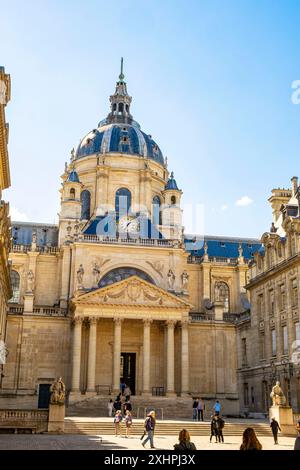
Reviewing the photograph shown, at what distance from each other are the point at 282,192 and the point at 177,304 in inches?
575

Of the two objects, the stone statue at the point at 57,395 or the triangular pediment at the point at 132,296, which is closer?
the stone statue at the point at 57,395

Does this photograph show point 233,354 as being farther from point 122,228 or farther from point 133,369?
point 122,228

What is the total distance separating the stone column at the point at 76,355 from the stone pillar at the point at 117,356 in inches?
132

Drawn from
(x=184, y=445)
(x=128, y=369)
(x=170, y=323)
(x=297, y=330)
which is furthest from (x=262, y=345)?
(x=184, y=445)

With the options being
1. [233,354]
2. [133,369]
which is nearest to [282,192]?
[233,354]

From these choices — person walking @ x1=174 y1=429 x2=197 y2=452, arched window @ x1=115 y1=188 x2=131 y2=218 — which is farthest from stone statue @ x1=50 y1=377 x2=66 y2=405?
arched window @ x1=115 y1=188 x2=131 y2=218

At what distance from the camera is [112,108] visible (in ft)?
264

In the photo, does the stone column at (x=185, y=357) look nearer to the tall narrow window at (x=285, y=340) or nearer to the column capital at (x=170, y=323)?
the column capital at (x=170, y=323)

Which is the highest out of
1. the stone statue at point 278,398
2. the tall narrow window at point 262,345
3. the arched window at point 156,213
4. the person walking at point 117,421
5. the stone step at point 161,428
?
the arched window at point 156,213

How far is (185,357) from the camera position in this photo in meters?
53.6

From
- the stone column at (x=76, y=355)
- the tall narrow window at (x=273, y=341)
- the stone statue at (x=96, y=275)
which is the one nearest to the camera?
the tall narrow window at (x=273, y=341)

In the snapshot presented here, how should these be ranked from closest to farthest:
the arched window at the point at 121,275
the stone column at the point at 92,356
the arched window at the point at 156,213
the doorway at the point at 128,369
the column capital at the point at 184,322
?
1. the stone column at the point at 92,356
2. the column capital at the point at 184,322
3. the doorway at the point at 128,369
4. the arched window at the point at 121,275
5. the arched window at the point at 156,213

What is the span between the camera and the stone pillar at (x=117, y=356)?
165 feet

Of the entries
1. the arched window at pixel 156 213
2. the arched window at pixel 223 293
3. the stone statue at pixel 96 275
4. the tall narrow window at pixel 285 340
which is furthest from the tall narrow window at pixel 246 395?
the arched window at pixel 156 213
